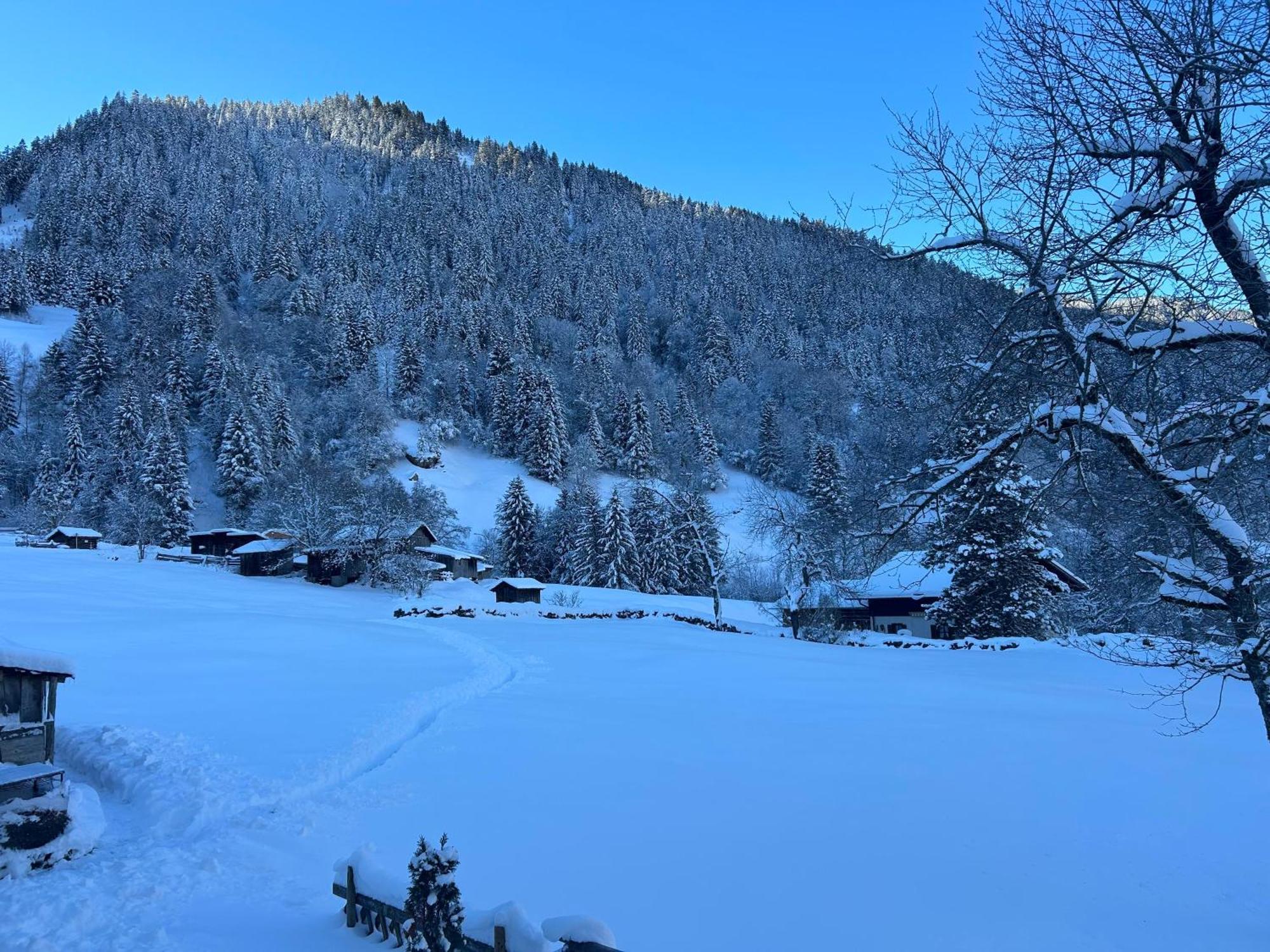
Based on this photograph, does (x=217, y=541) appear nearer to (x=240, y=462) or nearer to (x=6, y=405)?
(x=240, y=462)

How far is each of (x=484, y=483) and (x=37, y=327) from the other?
231 ft

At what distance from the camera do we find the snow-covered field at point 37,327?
269ft

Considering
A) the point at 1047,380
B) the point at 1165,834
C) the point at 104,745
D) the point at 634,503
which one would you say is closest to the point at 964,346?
the point at 1047,380

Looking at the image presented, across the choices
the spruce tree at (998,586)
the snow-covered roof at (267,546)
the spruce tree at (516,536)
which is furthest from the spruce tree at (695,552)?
the snow-covered roof at (267,546)

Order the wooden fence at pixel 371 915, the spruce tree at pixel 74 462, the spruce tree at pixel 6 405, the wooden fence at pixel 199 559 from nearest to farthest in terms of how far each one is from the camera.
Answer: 1. the wooden fence at pixel 371 915
2. the wooden fence at pixel 199 559
3. the spruce tree at pixel 74 462
4. the spruce tree at pixel 6 405

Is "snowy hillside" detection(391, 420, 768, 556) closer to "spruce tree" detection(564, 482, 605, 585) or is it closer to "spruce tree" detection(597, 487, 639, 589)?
"spruce tree" detection(564, 482, 605, 585)

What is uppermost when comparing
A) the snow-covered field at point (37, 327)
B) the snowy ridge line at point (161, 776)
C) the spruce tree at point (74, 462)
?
the snow-covered field at point (37, 327)

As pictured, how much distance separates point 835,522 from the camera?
4609 mm

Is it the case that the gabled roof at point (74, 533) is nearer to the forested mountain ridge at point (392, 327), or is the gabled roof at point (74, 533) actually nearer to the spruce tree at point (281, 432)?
the forested mountain ridge at point (392, 327)

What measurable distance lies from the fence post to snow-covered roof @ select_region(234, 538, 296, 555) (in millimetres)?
48560

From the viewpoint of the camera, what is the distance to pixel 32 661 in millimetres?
6762

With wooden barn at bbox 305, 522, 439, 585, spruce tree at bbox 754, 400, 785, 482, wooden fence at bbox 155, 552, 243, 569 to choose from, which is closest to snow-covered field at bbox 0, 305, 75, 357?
wooden fence at bbox 155, 552, 243, 569

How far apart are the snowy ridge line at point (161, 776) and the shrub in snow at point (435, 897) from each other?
449cm

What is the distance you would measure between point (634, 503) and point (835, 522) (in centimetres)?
4964
